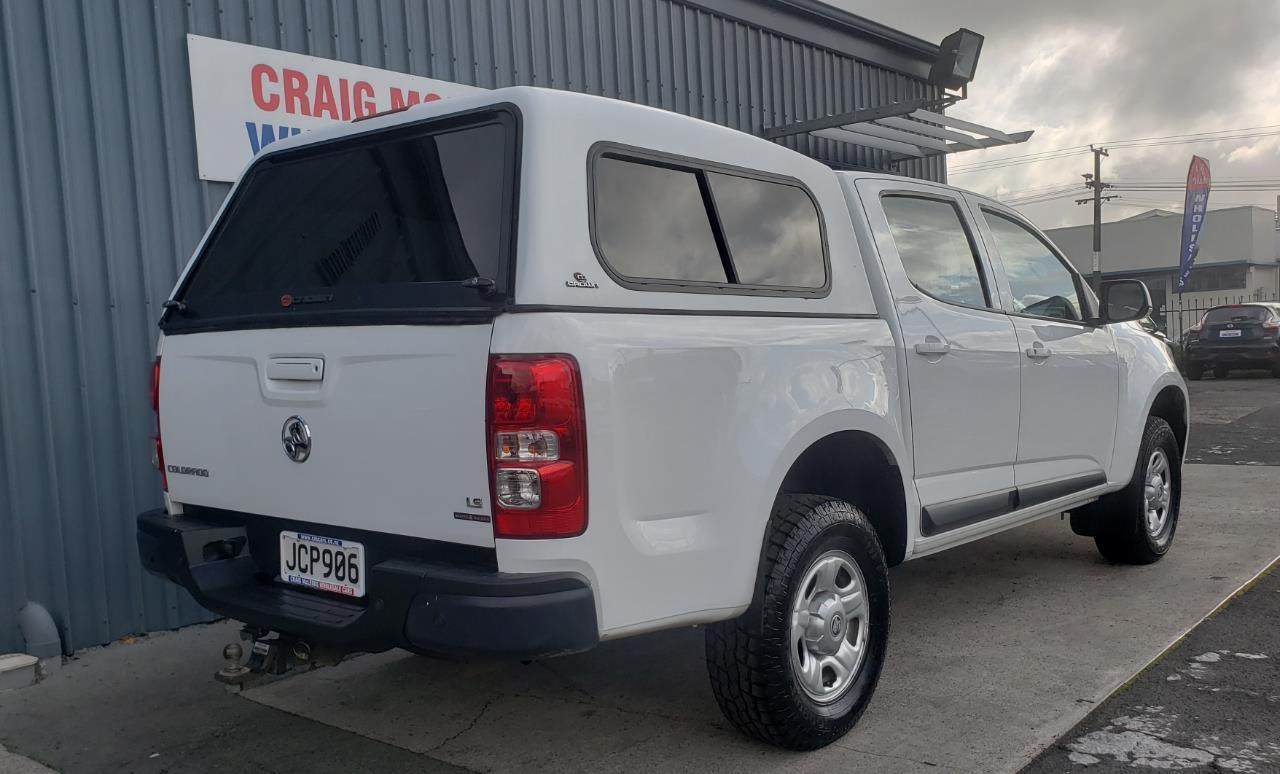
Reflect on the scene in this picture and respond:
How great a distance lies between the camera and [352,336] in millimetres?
2846

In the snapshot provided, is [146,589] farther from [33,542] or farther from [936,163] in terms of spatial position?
[936,163]

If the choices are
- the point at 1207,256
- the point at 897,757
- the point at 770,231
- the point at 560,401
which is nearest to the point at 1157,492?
the point at 897,757

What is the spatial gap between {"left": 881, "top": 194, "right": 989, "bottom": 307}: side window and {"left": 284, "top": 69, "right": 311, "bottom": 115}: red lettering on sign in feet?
10.5

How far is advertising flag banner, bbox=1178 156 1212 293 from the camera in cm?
2297

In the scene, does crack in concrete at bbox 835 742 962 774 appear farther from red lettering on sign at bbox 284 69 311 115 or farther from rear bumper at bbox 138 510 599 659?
red lettering on sign at bbox 284 69 311 115

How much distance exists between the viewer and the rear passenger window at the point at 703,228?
288 cm

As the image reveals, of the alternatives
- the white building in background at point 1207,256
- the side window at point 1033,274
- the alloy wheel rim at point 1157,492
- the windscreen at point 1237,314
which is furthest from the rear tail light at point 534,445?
the white building in background at point 1207,256

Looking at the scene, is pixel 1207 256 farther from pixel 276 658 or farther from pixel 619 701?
pixel 276 658

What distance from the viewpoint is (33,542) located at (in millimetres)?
4566

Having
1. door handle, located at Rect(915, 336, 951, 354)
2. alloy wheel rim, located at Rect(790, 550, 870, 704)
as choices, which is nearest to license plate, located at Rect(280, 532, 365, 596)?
alloy wheel rim, located at Rect(790, 550, 870, 704)

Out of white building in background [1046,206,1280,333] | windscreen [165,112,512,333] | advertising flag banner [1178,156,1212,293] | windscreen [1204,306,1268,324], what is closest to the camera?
windscreen [165,112,512,333]

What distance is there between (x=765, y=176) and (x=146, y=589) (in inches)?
136

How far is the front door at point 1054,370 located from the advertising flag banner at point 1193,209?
2011 cm

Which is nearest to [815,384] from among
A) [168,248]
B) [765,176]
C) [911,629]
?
[765,176]
